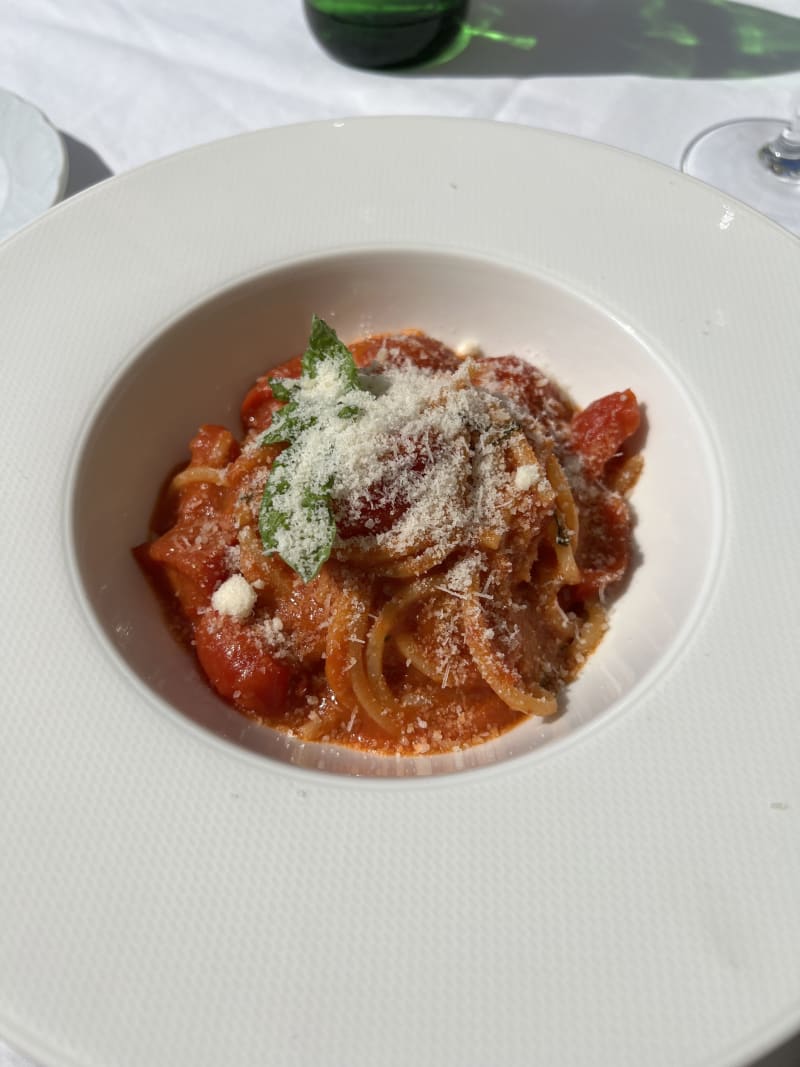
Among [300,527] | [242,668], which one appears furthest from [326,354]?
[242,668]

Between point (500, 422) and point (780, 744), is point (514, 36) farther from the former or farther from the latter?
point (780, 744)

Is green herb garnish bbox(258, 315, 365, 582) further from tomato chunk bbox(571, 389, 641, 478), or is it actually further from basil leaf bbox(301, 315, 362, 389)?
tomato chunk bbox(571, 389, 641, 478)

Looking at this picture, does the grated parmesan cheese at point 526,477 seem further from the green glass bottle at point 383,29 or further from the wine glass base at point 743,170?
the green glass bottle at point 383,29

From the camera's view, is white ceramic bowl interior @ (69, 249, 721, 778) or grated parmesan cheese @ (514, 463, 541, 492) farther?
grated parmesan cheese @ (514, 463, 541, 492)

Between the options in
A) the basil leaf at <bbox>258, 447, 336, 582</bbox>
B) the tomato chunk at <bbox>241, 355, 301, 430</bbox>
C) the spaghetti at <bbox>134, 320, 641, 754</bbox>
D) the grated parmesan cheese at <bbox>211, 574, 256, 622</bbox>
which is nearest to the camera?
the basil leaf at <bbox>258, 447, 336, 582</bbox>

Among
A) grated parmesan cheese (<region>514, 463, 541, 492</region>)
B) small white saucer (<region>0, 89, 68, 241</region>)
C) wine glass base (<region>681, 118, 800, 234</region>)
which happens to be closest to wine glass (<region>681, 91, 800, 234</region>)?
wine glass base (<region>681, 118, 800, 234</region>)
